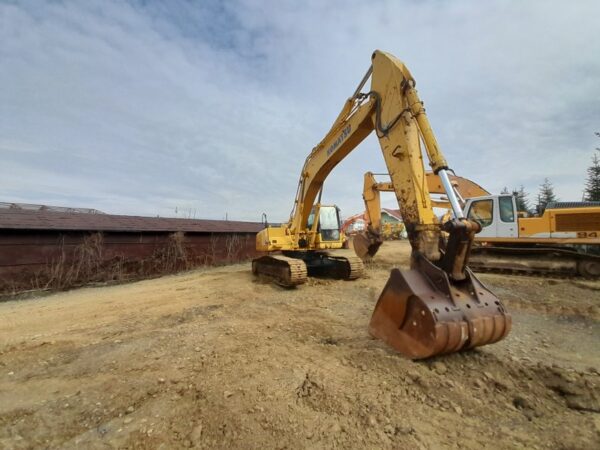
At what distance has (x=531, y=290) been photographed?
23.2 feet

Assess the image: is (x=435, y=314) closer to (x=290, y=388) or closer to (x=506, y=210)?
(x=290, y=388)

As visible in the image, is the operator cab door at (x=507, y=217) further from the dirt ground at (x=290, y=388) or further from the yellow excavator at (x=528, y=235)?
the dirt ground at (x=290, y=388)

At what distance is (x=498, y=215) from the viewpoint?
945cm

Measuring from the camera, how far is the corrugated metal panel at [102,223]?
11.6 m

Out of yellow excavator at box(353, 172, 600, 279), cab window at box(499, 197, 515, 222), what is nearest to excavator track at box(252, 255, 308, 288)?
yellow excavator at box(353, 172, 600, 279)

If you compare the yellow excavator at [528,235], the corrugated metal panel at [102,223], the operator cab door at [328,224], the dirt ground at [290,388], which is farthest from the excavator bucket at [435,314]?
the corrugated metal panel at [102,223]

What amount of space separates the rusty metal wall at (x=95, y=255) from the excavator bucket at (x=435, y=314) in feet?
42.8

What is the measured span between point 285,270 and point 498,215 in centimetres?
679

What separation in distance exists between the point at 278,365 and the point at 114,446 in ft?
5.00

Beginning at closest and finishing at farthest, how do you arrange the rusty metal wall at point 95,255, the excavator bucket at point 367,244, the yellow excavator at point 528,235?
the excavator bucket at point 367,244 → the yellow excavator at point 528,235 → the rusty metal wall at point 95,255

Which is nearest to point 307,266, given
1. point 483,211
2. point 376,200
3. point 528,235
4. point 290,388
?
point 376,200

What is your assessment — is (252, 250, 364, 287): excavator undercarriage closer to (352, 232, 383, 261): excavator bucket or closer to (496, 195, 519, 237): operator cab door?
(352, 232, 383, 261): excavator bucket

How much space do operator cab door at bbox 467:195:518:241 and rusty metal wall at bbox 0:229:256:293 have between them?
12599 millimetres

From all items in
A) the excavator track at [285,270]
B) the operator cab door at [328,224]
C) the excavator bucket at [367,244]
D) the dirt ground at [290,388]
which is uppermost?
the operator cab door at [328,224]
